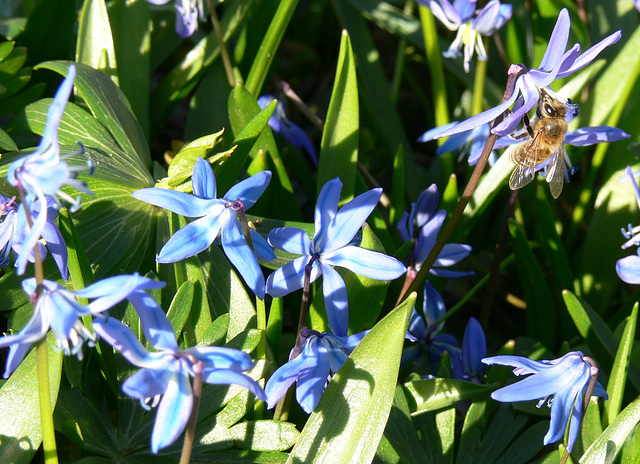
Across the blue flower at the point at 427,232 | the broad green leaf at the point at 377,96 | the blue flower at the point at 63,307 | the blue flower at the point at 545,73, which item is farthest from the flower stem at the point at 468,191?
the broad green leaf at the point at 377,96

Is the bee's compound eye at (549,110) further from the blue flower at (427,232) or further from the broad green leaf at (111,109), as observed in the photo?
the broad green leaf at (111,109)

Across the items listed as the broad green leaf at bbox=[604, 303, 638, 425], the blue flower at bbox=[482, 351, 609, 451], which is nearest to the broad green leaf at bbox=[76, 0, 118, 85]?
the blue flower at bbox=[482, 351, 609, 451]

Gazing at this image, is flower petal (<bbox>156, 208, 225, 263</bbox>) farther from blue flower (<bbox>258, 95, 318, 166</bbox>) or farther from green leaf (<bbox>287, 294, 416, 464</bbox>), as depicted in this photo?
blue flower (<bbox>258, 95, 318, 166</bbox>)

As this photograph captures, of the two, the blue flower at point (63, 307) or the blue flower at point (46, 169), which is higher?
the blue flower at point (46, 169)

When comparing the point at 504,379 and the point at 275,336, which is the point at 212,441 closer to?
the point at 275,336

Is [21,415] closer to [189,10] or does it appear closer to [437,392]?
[437,392]

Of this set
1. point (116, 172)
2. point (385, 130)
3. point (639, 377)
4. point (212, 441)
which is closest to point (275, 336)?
point (212, 441)
